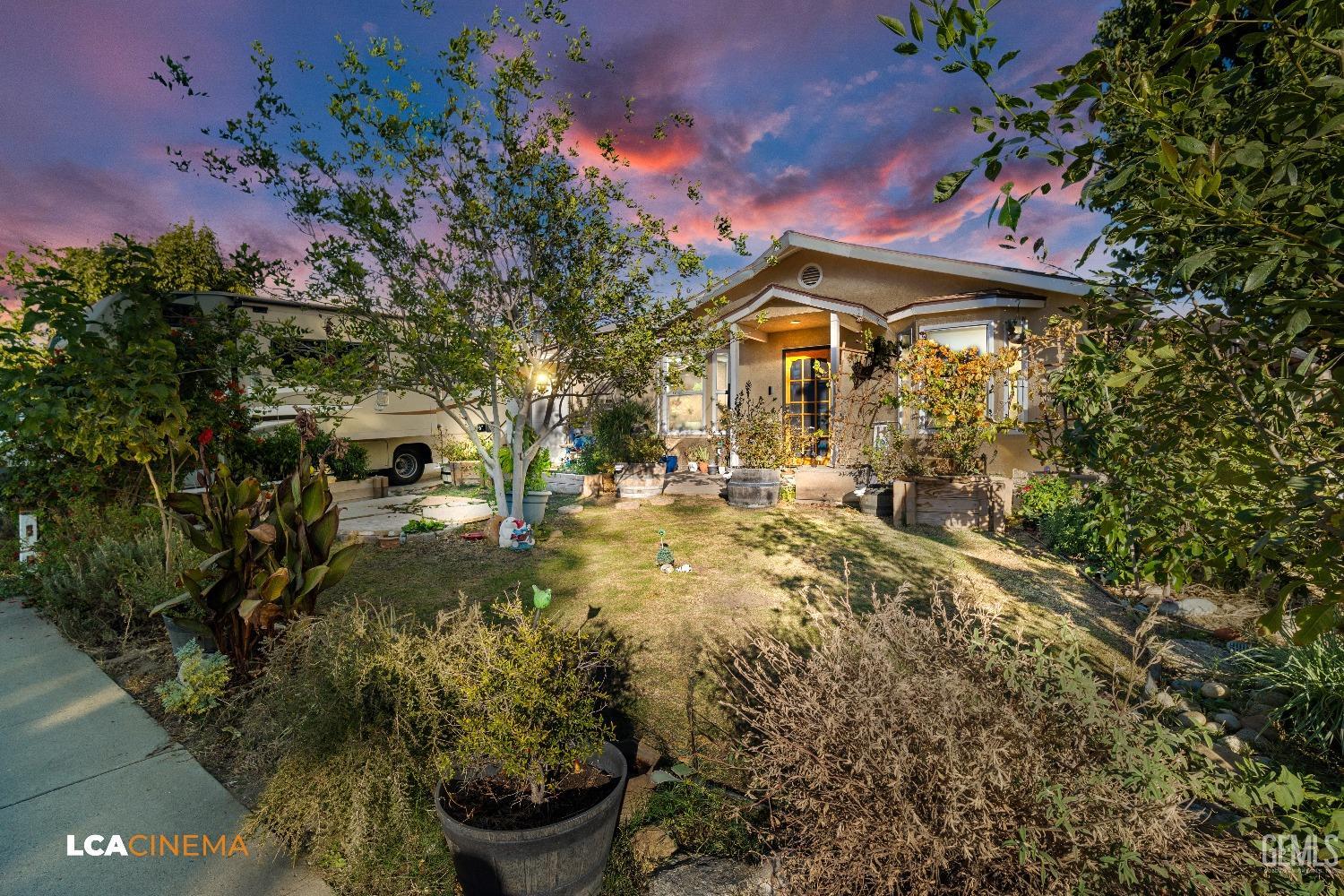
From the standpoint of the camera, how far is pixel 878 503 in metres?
9.14

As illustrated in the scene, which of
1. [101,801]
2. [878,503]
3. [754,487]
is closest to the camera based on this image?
[101,801]

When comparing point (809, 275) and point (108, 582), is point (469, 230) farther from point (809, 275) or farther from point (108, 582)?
point (809, 275)

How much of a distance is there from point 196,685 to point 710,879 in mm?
3505

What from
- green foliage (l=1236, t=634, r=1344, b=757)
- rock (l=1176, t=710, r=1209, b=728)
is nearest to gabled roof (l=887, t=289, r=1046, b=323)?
green foliage (l=1236, t=634, r=1344, b=757)

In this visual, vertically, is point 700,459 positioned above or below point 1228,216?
below

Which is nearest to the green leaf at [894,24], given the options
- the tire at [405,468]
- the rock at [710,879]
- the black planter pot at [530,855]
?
the black planter pot at [530,855]

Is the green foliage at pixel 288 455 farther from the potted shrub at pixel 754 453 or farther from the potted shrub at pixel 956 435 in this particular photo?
the potted shrub at pixel 956 435

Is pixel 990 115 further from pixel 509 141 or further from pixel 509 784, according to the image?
pixel 509 141

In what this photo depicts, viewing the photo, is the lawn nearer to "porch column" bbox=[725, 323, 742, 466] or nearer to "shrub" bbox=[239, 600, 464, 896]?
"shrub" bbox=[239, 600, 464, 896]

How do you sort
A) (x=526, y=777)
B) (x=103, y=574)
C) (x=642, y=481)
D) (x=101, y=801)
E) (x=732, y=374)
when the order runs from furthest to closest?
(x=732, y=374) < (x=642, y=481) < (x=103, y=574) < (x=101, y=801) < (x=526, y=777)

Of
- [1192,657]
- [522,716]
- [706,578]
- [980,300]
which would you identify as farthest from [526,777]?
[980,300]

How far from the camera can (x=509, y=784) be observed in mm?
2475

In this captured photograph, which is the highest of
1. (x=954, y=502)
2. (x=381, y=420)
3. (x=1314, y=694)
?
(x=381, y=420)

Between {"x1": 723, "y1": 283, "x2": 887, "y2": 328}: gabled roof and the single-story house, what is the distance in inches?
0.9
